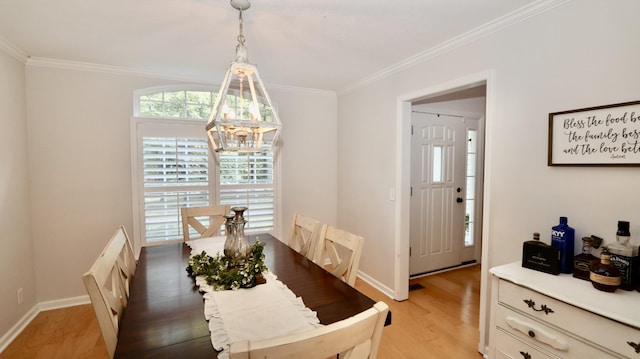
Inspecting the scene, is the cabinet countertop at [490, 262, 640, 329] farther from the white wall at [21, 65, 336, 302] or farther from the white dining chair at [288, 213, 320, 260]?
the white wall at [21, 65, 336, 302]

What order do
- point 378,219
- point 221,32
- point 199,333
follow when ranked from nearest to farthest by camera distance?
point 199,333, point 221,32, point 378,219

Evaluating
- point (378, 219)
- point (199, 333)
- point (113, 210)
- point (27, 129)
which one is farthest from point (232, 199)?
point (199, 333)

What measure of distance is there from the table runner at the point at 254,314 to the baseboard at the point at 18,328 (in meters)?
2.00

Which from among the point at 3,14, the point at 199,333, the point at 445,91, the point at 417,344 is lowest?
the point at 417,344

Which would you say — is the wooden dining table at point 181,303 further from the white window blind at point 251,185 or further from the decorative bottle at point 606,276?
the white window blind at point 251,185

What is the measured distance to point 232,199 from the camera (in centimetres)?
355

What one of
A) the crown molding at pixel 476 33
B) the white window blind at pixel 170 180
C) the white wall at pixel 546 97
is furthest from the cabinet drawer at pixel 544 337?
the white window blind at pixel 170 180

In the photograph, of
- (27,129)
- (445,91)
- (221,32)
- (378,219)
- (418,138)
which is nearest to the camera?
(221,32)

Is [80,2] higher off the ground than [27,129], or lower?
higher

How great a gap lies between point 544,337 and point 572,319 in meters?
0.18

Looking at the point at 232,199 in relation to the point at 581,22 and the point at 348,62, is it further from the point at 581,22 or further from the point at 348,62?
the point at 581,22

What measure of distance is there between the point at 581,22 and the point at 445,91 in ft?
3.15

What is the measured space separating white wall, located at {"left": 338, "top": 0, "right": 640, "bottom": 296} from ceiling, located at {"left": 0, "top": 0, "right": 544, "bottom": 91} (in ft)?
0.72

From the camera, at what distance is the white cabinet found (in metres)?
1.21
